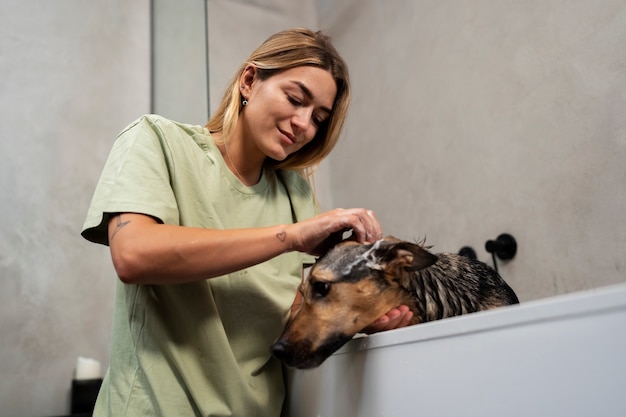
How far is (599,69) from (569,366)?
1.69 metres

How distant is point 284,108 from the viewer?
129 centimetres

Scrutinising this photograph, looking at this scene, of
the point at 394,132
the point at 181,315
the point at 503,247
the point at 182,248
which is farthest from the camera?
the point at 394,132

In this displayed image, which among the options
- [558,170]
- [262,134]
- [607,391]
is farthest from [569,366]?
[558,170]

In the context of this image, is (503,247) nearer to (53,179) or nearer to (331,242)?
(331,242)

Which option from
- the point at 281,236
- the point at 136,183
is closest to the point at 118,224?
the point at 136,183

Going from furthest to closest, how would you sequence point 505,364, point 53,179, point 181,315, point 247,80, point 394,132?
1. point 394,132
2. point 53,179
3. point 247,80
4. point 181,315
5. point 505,364

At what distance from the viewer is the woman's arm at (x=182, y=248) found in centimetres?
94

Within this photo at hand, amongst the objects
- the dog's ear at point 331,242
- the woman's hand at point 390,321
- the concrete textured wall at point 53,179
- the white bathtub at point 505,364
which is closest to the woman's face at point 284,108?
the dog's ear at point 331,242

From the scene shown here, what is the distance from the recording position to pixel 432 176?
2.69 metres

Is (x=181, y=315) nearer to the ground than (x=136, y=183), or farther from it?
nearer to the ground

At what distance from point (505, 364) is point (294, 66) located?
91 cm

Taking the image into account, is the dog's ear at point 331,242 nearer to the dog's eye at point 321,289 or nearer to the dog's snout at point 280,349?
the dog's eye at point 321,289

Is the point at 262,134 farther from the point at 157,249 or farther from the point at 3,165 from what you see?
the point at 3,165

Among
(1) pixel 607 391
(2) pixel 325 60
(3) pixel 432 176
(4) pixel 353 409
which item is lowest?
(4) pixel 353 409
